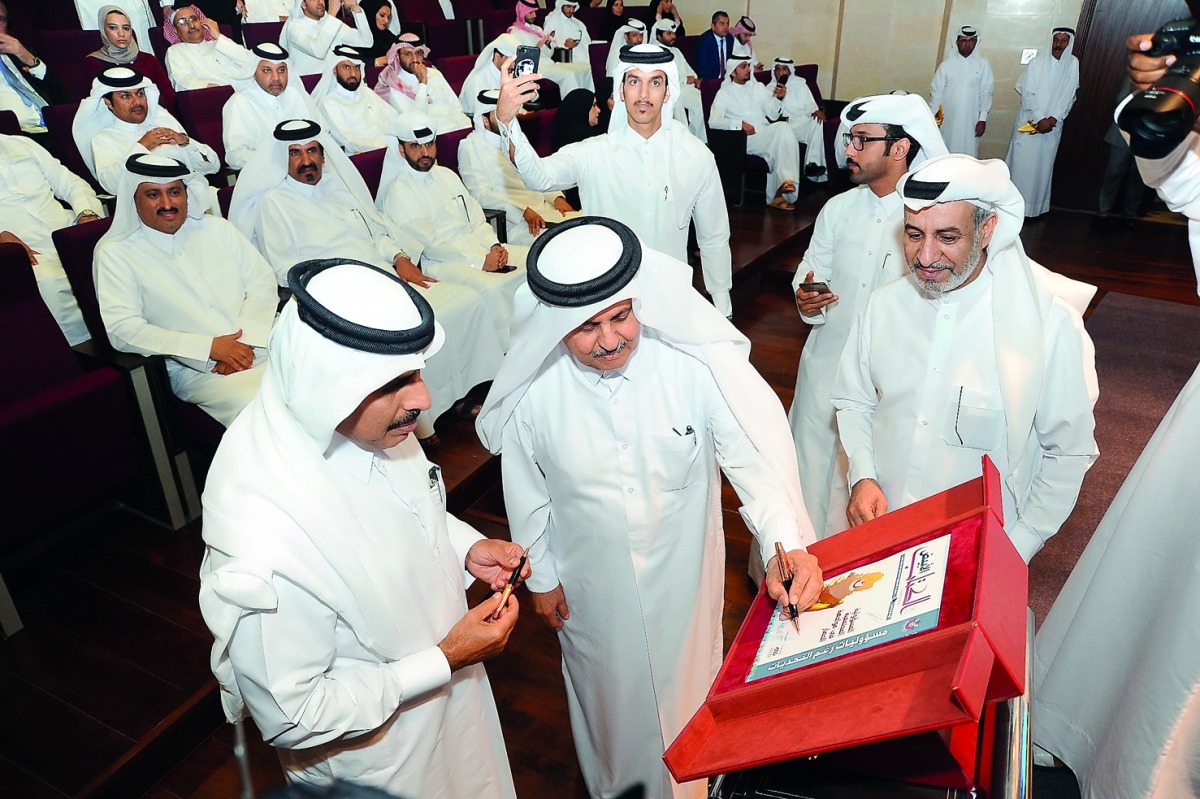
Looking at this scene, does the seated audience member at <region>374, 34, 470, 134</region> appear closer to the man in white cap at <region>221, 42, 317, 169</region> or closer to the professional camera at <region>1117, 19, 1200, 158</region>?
the man in white cap at <region>221, 42, 317, 169</region>

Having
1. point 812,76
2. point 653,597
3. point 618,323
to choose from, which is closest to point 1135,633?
point 653,597

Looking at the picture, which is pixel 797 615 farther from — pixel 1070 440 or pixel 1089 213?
pixel 1089 213

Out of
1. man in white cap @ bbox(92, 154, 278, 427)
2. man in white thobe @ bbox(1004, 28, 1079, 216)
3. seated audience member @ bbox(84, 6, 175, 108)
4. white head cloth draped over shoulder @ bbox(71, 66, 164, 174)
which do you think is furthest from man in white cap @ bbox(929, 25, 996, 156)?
man in white cap @ bbox(92, 154, 278, 427)

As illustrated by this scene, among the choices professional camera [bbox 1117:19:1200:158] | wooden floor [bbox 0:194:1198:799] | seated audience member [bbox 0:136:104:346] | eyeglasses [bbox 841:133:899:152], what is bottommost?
wooden floor [bbox 0:194:1198:799]

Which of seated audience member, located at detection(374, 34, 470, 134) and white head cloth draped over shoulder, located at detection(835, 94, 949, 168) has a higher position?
white head cloth draped over shoulder, located at detection(835, 94, 949, 168)

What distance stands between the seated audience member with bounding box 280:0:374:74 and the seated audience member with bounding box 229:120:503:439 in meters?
3.38

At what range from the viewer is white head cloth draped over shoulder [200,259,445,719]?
1.30 m

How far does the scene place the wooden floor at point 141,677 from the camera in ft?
7.72

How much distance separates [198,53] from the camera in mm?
6762

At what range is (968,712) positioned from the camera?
0.83m

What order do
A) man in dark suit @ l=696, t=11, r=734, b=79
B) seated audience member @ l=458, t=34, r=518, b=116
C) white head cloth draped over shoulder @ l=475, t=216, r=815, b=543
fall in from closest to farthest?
white head cloth draped over shoulder @ l=475, t=216, r=815, b=543 < seated audience member @ l=458, t=34, r=518, b=116 < man in dark suit @ l=696, t=11, r=734, b=79

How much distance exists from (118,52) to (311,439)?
587 cm

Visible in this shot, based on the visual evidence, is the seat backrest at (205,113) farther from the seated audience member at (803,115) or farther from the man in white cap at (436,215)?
the seated audience member at (803,115)

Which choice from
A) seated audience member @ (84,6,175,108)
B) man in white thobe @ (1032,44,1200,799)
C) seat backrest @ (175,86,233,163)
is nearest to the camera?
man in white thobe @ (1032,44,1200,799)
